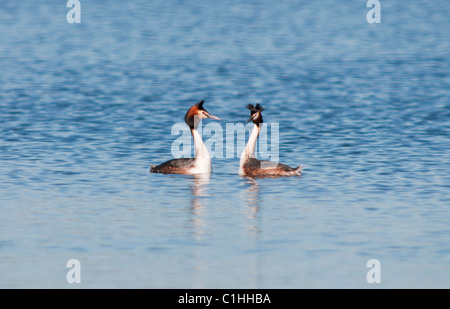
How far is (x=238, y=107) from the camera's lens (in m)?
32.4

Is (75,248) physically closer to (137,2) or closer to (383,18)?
(383,18)

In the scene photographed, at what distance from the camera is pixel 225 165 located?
22.1 meters

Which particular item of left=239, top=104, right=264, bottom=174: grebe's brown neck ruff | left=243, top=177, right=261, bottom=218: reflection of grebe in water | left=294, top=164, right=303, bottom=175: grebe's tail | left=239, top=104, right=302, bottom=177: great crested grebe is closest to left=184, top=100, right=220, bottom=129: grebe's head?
left=239, top=104, right=264, bottom=174: grebe's brown neck ruff

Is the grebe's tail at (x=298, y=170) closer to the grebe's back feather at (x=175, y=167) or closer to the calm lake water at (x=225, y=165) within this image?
the calm lake water at (x=225, y=165)

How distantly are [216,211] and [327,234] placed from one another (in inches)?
103

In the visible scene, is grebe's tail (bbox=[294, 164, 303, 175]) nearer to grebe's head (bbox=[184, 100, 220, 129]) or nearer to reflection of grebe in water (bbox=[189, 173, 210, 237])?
reflection of grebe in water (bbox=[189, 173, 210, 237])

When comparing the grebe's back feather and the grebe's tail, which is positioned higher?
the grebe's back feather

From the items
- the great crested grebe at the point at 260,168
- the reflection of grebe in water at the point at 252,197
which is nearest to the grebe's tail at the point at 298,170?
the great crested grebe at the point at 260,168

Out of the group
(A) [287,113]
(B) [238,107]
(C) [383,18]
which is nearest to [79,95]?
(B) [238,107]

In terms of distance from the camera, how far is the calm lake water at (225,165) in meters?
12.7

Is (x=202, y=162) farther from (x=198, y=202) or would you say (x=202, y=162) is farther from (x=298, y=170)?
(x=198, y=202)

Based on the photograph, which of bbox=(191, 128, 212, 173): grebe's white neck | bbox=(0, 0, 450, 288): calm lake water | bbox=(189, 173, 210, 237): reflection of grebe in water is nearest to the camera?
bbox=(0, 0, 450, 288): calm lake water

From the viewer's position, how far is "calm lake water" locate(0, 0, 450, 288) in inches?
498

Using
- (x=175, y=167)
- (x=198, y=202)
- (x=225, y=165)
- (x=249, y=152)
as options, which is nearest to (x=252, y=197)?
(x=198, y=202)
